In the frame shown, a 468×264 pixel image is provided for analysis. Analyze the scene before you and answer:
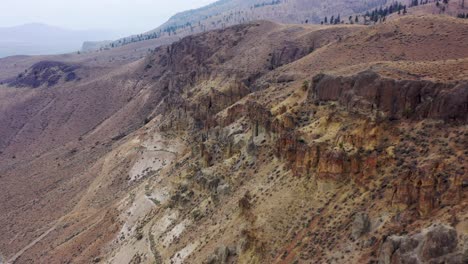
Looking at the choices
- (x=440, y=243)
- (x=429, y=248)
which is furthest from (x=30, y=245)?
(x=440, y=243)

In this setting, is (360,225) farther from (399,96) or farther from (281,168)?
(281,168)

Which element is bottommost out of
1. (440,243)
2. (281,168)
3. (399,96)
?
(281,168)

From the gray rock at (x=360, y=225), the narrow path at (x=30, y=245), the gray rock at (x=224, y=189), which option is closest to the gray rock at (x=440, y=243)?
the gray rock at (x=360, y=225)

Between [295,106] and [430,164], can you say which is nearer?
[430,164]

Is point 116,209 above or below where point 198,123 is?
below

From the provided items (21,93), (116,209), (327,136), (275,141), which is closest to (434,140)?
(327,136)

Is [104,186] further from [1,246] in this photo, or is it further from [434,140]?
[434,140]

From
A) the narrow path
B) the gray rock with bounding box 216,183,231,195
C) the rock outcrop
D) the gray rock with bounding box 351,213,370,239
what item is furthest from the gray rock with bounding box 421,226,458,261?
the narrow path

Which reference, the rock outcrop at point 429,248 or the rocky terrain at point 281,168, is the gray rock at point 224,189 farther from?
the rock outcrop at point 429,248

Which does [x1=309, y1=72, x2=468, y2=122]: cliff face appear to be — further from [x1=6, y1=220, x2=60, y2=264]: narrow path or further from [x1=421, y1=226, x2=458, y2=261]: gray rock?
[x1=6, y1=220, x2=60, y2=264]: narrow path
